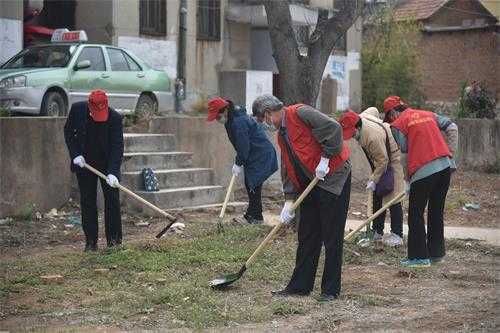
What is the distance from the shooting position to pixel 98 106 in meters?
9.20

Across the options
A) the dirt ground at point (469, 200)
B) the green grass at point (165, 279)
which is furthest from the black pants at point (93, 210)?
the dirt ground at point (469, 200)

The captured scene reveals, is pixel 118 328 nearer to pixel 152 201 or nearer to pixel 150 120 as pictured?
pixel 152 201

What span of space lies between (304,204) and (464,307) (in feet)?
4.91

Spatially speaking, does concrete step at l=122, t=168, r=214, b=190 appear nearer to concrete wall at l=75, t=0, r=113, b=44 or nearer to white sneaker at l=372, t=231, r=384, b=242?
white sneaker at l=372, t=231, r=384, b=242

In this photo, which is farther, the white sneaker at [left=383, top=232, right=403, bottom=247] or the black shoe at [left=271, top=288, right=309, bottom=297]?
the white sneaker at [left=383, top=232, right=403, bottom=247]

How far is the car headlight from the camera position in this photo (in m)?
13.1

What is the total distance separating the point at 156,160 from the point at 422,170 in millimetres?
5310

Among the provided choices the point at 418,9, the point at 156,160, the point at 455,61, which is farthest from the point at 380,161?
the point at 418,9

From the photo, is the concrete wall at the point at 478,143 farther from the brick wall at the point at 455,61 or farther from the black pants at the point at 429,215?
the black pants at the point at 429,215

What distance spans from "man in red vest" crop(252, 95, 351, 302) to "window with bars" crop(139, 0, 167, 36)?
1289 cm

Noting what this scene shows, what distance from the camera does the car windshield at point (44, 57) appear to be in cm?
1409

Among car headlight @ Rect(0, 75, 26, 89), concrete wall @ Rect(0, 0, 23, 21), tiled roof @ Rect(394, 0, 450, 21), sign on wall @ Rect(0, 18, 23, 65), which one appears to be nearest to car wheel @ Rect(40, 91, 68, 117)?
car headlight @ Rect(0, 75, 26, 89)

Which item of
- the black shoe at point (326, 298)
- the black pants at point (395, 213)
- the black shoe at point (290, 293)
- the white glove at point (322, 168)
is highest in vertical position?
the white glove at point (322, 168)

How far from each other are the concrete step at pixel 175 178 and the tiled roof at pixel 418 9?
18.2 m
